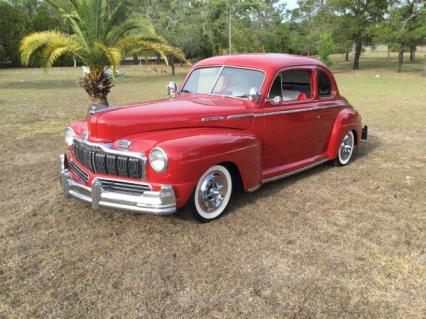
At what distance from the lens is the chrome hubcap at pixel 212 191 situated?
4145 mm

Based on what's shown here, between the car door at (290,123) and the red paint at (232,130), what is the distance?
0.04ft

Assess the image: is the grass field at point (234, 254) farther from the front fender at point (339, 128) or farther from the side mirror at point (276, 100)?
the side mirror at point (276, 100)

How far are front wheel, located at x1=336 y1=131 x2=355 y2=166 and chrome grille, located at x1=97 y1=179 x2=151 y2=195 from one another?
363 cm

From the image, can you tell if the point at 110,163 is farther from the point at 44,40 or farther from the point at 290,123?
the point at 44,40

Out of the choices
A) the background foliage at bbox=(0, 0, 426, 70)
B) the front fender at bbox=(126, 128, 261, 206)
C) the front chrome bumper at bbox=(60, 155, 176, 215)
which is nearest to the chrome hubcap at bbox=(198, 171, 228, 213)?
the front fender at bbox=(126, 128, 261, 206)

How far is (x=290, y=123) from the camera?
522 centimetres

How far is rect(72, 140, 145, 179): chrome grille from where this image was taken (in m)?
3.81

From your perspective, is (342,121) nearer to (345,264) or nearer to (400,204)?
(400,204)

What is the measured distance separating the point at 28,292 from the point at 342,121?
191 inches

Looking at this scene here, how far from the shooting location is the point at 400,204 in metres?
4.90

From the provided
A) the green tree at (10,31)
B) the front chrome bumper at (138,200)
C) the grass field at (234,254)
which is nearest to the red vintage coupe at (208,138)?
the front chrome bumper at (138,200)

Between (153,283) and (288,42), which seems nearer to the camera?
(153,283)

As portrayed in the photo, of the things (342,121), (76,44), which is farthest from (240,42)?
(342,121)

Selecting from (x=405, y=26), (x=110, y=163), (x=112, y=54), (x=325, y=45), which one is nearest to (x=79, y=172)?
(x=110, y=163)
